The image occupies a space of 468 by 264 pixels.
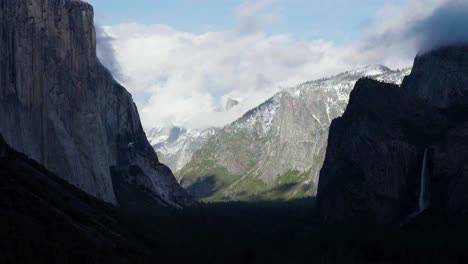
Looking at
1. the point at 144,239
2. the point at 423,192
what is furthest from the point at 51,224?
the point at 423,192

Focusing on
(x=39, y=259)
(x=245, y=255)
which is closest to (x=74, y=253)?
(x=39, y=259)

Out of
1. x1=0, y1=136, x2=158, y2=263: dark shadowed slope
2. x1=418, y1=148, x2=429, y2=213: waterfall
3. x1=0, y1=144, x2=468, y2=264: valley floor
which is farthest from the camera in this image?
x1=418, y1=148, x2=429, y2=213: waterfall

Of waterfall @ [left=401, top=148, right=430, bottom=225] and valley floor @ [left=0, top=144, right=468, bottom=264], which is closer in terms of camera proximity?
valley floor @ [left=0, top=144, right=468, bottom=264]

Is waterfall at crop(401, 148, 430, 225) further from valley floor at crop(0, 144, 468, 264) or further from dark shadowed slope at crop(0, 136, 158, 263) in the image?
dark shadowed slope at crop(0, 136, 158, 263)

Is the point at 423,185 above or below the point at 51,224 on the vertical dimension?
above

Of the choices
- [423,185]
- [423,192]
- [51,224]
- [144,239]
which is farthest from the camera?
[423,185]

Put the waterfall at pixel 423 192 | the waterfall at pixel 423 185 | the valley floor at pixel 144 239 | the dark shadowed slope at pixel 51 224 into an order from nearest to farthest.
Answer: the dark shadowed slope at pixel 51 224
the valley floor at pixel 144 239
the waterfall at pixel 423 192
the waterfall at pixel 423 185

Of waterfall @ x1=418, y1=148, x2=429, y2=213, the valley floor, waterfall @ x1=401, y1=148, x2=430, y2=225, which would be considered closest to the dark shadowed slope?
the valley floor

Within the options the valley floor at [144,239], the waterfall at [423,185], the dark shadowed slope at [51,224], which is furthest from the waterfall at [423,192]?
the dark shadowed slope at [51,224]

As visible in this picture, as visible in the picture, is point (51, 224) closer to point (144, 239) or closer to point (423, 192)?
point (144, 239)

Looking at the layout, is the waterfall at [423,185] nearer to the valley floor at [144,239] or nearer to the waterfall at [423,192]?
the waterfall at [423,192]

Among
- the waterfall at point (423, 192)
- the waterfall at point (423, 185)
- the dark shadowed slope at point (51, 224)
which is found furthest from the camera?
the waterfall at point (423, 185)

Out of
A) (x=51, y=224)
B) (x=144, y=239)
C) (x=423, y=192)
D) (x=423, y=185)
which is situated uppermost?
(x=423, y=185)

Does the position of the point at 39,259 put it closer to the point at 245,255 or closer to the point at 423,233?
the point at 245,255
